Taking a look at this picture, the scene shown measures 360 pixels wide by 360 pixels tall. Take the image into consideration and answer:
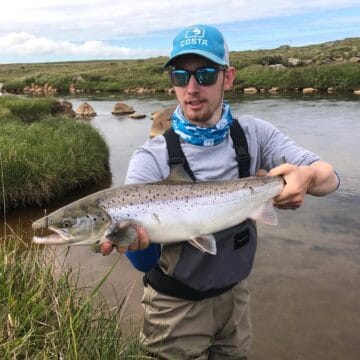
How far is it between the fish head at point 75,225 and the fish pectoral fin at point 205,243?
25.3 inches

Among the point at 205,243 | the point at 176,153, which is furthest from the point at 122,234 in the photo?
the point at 176,153

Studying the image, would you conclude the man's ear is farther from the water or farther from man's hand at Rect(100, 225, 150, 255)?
the water

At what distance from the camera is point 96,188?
43.2 ft

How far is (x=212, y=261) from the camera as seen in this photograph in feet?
11.6

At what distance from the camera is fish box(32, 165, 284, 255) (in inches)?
116

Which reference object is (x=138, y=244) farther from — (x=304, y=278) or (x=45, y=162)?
(x=45, y=162)

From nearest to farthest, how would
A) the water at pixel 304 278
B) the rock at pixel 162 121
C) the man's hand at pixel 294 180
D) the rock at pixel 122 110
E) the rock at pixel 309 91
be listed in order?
the man's hand at pixel 294 180, the water at pixel 304 278, the rock at pixel 162 121, the rock at pixel 122 110, the rock at pixel 309 91

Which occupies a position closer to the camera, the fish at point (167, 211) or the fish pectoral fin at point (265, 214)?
the fish at point (167, 211)

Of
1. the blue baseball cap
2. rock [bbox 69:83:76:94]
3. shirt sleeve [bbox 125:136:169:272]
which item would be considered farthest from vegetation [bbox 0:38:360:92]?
shirt sleeve [bbox 125:136:169:272]

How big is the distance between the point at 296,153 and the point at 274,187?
1.30 feet

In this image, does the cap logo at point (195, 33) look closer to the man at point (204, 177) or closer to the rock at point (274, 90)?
the man at point (204, 177)

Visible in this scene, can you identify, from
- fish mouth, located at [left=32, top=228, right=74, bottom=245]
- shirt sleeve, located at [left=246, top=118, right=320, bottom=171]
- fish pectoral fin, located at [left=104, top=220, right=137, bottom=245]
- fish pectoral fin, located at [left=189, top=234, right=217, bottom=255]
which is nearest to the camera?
fish mouth, located at [left=32, top=228, right=74, bottom=245]

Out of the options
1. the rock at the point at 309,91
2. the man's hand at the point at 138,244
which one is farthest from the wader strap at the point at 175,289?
the rock at the point at 309,91

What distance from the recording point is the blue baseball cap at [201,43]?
343 cm
